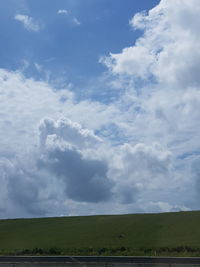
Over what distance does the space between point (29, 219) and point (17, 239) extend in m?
25.3

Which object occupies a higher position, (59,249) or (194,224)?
(194,224)

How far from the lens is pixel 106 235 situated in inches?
2281

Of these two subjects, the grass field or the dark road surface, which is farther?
the grass field

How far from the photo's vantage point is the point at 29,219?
3332 inches

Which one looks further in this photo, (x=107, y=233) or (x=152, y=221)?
(x=152, y=221)

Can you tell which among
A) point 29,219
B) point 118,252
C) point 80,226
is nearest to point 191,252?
point 118,252

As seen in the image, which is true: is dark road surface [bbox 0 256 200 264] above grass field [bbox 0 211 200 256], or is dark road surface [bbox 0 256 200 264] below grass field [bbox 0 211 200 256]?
below

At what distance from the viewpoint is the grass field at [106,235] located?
4450cm

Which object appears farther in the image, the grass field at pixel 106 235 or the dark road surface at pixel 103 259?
the grass field at pixel 106 235

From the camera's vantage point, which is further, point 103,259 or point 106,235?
point 106,235

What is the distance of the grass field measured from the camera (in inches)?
1752

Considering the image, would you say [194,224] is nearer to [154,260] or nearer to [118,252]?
[118,252]

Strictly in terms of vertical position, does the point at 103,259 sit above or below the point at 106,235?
below

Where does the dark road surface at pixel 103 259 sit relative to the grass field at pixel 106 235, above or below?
below
